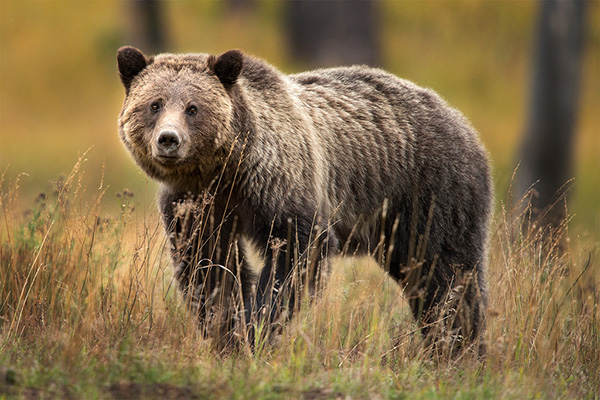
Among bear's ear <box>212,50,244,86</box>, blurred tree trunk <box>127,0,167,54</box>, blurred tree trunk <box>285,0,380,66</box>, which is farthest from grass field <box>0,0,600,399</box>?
blurred tree trunk <box>127,0,167,54</box>

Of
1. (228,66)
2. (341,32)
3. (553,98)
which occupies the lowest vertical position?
(553,98)

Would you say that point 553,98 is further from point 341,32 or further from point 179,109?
point 179,109

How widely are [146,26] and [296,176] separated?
15.7 meters

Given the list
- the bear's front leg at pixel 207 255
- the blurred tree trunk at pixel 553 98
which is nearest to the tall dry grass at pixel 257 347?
the bear's front leg at pixel 207 255

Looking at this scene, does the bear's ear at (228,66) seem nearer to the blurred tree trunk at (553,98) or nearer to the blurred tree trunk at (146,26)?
the blurred tree trunk at (553,98)

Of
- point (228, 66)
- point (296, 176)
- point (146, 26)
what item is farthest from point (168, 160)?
point (146, 26)

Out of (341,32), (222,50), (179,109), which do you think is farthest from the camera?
(222,50)

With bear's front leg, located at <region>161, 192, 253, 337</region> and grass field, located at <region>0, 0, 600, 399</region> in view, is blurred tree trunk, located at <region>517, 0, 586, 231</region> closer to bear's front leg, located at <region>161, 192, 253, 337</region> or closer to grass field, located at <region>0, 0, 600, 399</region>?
grass field, located at <region>0, 0, 600, 399</region>

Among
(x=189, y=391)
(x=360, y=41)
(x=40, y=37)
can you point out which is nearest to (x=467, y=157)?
(x=189, y=391)

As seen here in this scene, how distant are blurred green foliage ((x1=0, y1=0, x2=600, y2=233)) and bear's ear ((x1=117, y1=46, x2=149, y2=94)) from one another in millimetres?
12112

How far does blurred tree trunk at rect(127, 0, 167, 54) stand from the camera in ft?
68.7

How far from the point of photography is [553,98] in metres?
12.6

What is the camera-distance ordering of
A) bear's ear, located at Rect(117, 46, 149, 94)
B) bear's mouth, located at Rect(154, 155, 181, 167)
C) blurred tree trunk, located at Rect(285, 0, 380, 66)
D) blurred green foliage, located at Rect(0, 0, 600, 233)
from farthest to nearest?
1. blurred green foliage, located at Rect(0, 0, 600, 233)
2. blurred tree trunk, located at Rect(285, 0, 380, 66)
3. bear's ear, located at Rect(117, 46, 149, 94)
4. bear's mouth, located at Rect(154, 155, 181, 167)

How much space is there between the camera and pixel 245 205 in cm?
625
